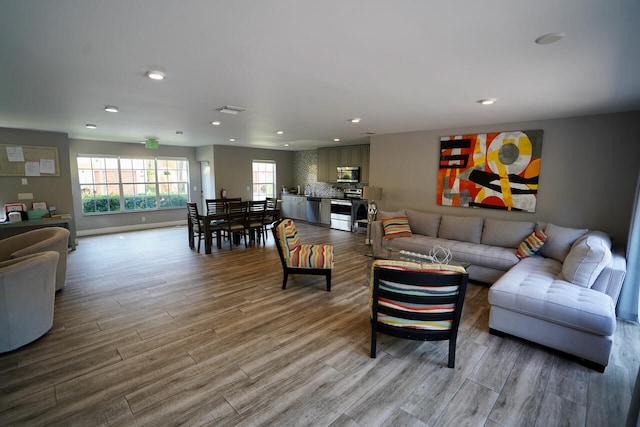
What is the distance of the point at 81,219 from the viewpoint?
286 inches

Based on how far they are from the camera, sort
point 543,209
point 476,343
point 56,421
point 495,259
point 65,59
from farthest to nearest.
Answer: point 543,209 < point 495,259 < point 476,343 < point 65,59 < point 56,421

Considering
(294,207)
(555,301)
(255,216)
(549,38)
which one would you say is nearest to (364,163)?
(294,207)

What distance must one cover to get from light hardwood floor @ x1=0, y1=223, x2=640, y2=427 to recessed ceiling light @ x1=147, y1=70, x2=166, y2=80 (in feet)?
7.92

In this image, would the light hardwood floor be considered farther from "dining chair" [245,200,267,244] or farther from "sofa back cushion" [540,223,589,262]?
"dining chair" [245,200,267,244]

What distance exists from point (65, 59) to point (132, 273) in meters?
3.34

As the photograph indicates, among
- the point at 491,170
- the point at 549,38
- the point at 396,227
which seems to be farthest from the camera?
the point at 396,227

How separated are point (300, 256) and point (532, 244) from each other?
3104 millimetres

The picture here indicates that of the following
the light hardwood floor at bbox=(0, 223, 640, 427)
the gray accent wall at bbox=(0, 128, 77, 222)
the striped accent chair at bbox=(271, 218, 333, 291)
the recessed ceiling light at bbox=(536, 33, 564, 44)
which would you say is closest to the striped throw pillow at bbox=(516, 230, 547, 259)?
the light hardwood floor at bbox=(0, 223, 640, 427)

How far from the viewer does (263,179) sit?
32.1 feet

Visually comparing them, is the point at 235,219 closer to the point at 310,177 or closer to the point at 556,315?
the point at 310,177

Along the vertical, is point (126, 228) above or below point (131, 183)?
below

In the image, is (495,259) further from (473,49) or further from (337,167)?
(337,167)

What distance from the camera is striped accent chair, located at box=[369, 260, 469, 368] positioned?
2195mm

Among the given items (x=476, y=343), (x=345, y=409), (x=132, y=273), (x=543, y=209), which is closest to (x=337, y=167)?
(x=543, y=209)
